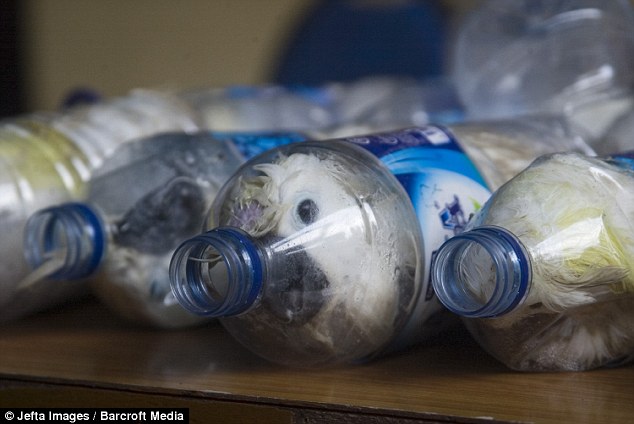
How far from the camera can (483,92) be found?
1195mm

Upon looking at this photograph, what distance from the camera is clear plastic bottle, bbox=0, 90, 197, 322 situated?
835mm

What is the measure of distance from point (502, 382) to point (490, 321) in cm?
5

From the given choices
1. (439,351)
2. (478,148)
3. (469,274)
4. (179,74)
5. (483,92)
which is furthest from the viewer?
(179,74)

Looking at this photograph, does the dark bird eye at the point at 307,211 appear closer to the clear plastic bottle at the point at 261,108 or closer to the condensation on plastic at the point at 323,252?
the condensation on plastic at the point at 323,252

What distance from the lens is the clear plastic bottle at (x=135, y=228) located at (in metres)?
0.76

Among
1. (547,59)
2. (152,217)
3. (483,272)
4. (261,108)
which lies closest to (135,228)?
(152,217)

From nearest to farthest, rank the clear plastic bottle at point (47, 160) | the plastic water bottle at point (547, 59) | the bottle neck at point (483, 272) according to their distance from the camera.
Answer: the bottle neck at point (483, 272)
the clear plastic bottle at point (47, 160)
the plastic water bottle at point (547, 59)

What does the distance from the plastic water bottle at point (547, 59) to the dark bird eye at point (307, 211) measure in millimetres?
520

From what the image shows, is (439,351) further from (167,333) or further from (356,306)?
(167,333)

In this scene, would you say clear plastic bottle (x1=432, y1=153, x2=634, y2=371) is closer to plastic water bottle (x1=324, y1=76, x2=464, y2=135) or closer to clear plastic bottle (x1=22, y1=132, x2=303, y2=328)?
clear plastic bottle (x1=22, y1=132, x2=303, y2=328)

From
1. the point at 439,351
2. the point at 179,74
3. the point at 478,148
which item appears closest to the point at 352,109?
the point at 478,148

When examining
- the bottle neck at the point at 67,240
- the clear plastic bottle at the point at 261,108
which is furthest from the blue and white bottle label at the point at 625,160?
the clear plastic bottle at the point at 261,108

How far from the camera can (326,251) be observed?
2.05ft

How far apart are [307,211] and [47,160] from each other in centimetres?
37
